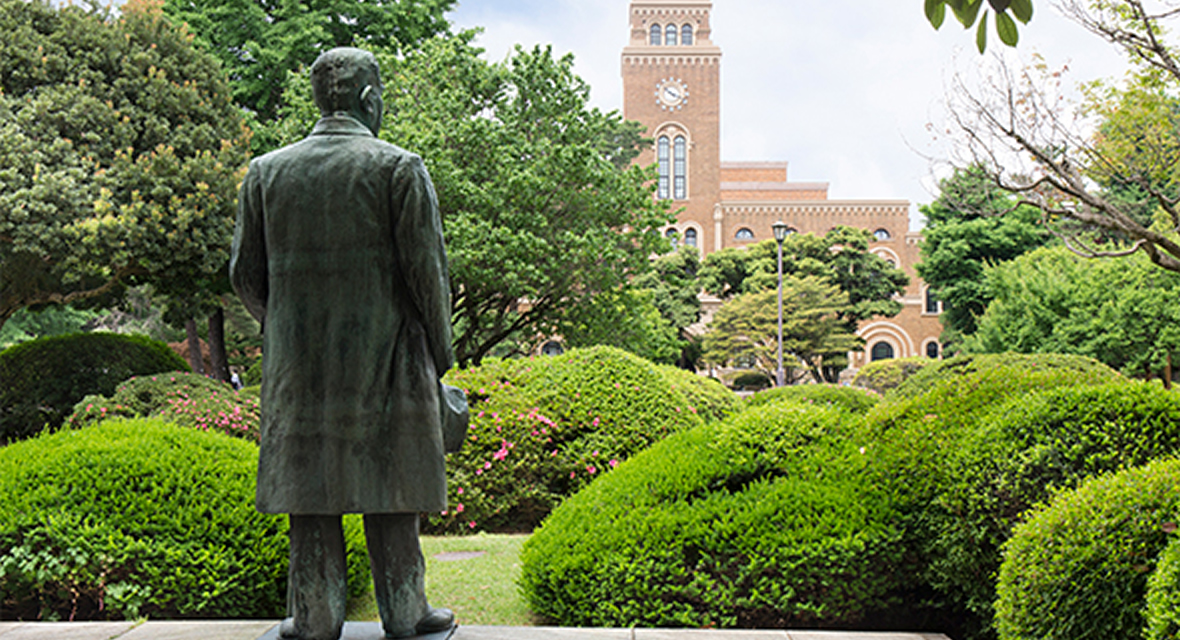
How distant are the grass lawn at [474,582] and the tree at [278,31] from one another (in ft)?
47.2

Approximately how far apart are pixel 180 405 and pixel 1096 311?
2553 centimetres

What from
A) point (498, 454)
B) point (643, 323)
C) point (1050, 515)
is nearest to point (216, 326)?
point (643, 323)

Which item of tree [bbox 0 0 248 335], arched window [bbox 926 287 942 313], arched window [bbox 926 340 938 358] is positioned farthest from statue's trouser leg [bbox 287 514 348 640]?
arched window [bbox 926 287 942 313]

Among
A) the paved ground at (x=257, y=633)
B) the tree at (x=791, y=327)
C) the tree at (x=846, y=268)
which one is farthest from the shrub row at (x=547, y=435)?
the tree at (x=846, y=268)

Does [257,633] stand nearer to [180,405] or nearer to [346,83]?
[346,83]

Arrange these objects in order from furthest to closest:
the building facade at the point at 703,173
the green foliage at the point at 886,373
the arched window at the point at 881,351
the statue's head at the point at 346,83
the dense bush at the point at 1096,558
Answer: the building facade at the point at 703,173 < the arched window at the point at 881,351 < the green foliage at the point at 886,373 < the statue's head at the point at 346,83 < the dense bush at the point at 1096,558

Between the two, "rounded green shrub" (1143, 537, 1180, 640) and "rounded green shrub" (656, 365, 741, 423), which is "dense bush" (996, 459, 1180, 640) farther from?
"rounded green shrub" (656, 365, 741, 423)

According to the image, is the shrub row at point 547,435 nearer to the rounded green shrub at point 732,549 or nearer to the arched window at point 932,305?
the rounded green shrub at point 732,549

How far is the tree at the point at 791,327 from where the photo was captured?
36781mm

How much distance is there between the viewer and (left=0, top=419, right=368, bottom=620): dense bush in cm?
442

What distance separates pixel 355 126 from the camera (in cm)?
328

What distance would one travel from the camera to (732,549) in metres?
4.41

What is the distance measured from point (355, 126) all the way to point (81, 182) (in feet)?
37.7

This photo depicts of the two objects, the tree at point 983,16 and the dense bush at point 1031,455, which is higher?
the tree at point 983,16
